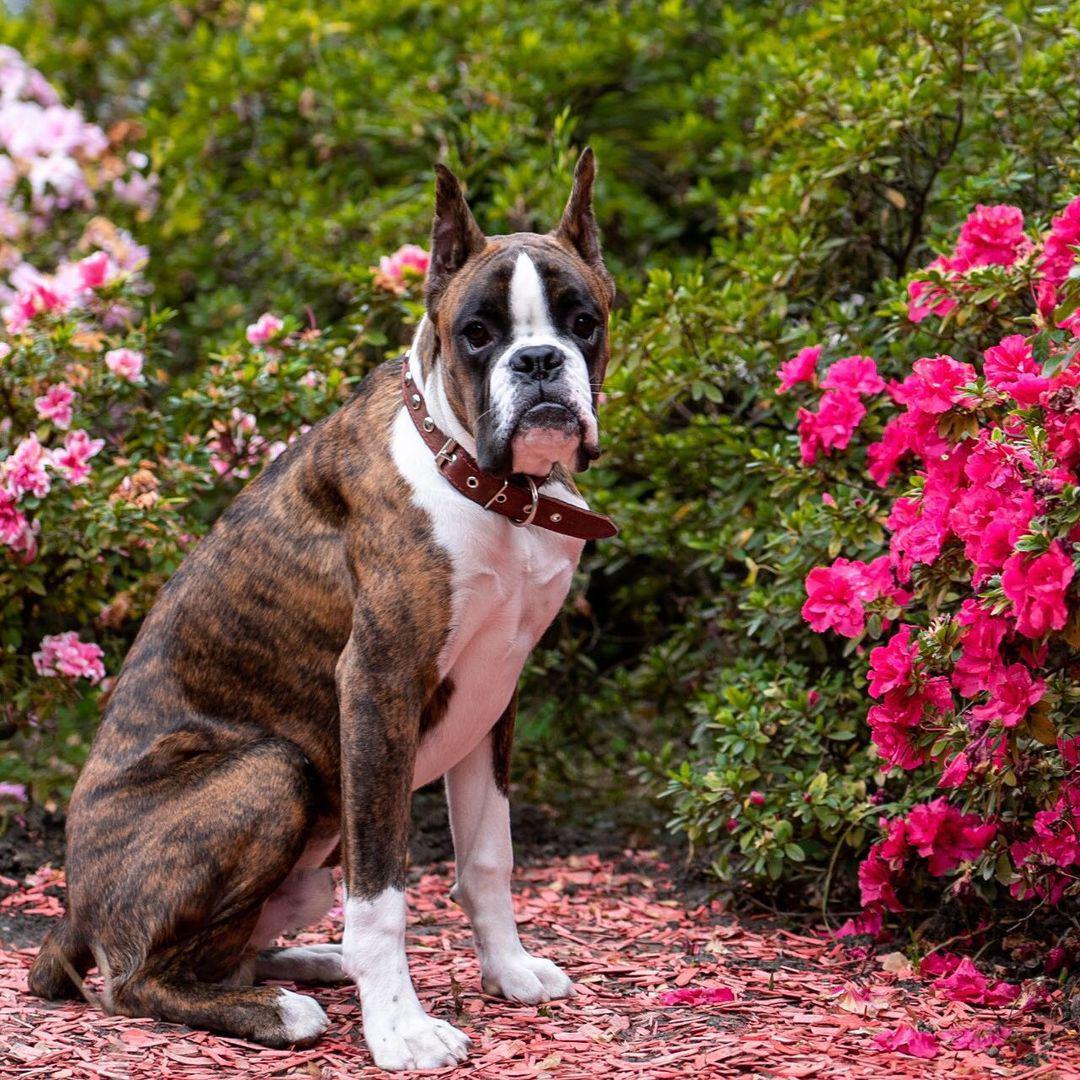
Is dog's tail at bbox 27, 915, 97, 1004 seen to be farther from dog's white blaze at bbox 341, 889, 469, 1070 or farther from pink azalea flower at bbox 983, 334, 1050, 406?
pink azalea flower at bbox 983, 334, 1050, 406

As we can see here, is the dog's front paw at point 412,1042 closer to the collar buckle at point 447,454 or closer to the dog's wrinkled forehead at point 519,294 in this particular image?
the collar buckle at point 447,454

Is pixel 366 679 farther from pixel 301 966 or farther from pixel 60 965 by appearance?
pixel 60 965

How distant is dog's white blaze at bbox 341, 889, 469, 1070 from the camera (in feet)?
11.8

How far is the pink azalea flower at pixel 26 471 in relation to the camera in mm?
5082

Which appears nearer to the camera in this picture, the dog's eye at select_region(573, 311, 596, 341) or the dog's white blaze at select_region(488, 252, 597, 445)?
the dog's white blaze at select_region(488, 252, 597, 445)

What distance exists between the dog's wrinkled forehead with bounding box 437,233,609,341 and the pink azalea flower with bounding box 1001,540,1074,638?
1230mm

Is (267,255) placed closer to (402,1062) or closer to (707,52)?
(707,52)

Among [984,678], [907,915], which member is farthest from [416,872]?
[984,678]

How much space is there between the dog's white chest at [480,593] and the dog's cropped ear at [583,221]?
65 cm

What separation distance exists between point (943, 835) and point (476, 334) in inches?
77.6

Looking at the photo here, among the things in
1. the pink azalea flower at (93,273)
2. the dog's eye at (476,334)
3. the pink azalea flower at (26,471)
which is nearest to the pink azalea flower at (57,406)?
the pink azalea flower at (26,471)

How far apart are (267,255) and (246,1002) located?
449 centimetres

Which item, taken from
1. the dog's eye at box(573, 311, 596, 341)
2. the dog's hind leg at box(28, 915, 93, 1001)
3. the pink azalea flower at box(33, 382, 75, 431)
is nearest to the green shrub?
the pink azalea flower at box(33, 382, 75, 431)

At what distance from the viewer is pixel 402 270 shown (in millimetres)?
5793
